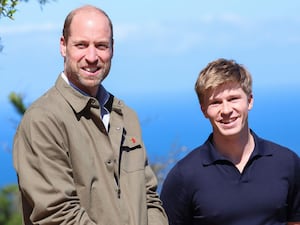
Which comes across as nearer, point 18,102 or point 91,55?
point 91,55

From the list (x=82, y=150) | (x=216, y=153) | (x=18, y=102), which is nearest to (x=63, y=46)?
(x=82, y=150)

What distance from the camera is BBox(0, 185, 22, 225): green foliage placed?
1054 cm

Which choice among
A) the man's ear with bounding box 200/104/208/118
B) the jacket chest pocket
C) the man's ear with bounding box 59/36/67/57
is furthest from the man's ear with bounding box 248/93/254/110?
the man's ear with bounding box 59/36/67/57

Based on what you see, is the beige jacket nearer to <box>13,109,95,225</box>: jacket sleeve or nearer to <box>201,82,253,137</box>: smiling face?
<box>13,109,95,225</box>: jacket sleeve

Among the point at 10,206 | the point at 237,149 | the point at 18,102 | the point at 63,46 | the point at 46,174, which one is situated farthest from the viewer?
the point at 10,206

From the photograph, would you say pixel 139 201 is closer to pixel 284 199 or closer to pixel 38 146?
pixel 38 146

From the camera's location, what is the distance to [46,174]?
11.9 feet

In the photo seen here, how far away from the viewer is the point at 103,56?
388 cm

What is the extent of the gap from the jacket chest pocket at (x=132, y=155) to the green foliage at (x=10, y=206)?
6.68m

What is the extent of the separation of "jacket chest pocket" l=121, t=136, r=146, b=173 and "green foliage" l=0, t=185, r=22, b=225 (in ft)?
21.9

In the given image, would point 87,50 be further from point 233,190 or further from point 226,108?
point 233,190

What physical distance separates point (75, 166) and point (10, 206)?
7322 mm

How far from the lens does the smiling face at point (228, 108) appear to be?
432 centimetres

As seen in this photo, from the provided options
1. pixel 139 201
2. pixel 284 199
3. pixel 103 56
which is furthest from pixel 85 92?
pixel 284 199
